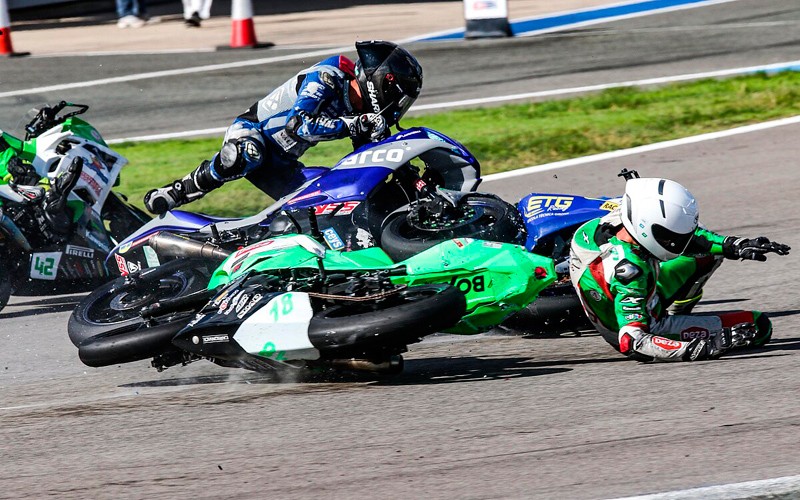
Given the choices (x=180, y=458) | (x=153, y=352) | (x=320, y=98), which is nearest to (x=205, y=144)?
(x=320, y=98)

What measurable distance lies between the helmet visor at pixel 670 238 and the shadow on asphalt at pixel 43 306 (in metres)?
4.25

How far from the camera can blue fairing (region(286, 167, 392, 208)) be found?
23.0 feet

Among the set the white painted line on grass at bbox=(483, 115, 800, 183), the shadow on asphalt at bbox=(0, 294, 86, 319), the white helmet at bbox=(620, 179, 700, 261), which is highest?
the white helmet at bbox=(620, 179, 700, 261)

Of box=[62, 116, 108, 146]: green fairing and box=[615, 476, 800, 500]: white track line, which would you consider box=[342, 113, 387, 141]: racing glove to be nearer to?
box=[62, 116, 108, 146]: green fairing

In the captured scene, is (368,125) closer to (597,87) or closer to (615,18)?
(597,87)

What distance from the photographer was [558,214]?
6797 millimetres

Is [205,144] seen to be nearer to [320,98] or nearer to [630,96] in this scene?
[630,96]

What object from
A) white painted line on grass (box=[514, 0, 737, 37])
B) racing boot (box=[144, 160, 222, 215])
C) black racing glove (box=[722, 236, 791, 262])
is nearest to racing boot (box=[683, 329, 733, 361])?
black racing glove (box=[722, 236, 791, 262])

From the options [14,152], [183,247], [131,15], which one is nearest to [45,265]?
[14,152]

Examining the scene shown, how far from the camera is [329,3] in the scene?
20.9 meters

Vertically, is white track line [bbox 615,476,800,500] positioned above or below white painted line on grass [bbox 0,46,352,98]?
above

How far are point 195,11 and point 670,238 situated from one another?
14654 mm

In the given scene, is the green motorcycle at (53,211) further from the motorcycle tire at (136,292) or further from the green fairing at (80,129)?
the motorcycle tire at (136,292)

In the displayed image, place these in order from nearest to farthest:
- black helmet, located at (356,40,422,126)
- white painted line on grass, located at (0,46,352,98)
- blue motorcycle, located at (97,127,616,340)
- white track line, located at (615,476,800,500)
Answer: white track line, located at (615,476,800,500) → blue motorcycle, located at (97,127,616,340) → black helmet, located at (356,40,422,126) → white painted line on grass, located at (0,46,352,98)
